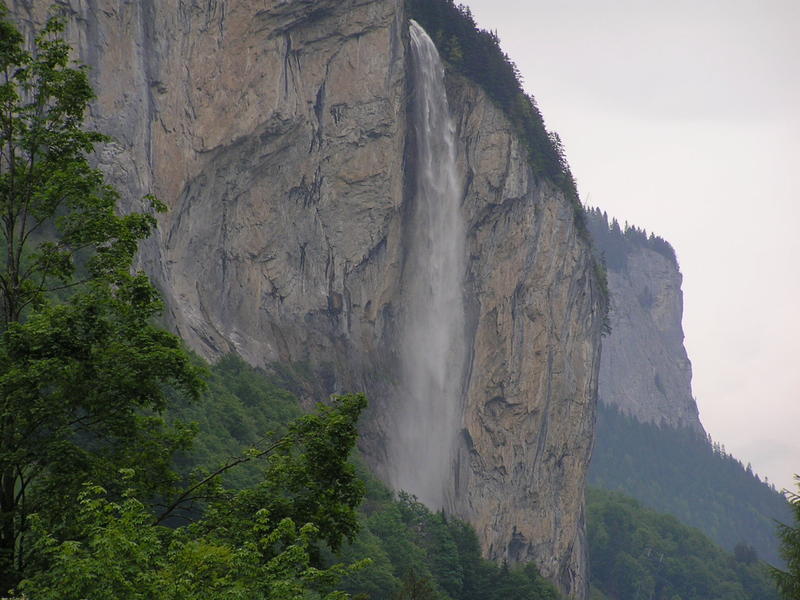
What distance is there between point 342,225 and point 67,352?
56.6 m

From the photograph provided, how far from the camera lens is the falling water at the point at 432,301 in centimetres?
7431

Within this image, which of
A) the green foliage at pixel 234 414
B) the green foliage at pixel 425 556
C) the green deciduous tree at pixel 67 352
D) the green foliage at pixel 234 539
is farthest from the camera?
the green foliage at pixel 425 556

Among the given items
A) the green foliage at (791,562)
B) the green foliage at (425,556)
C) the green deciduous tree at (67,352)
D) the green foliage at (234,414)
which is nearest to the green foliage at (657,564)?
the green foliage at (425,556)

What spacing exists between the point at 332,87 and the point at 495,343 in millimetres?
23224

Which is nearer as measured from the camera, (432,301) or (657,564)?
(432,301)

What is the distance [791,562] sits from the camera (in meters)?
25.0

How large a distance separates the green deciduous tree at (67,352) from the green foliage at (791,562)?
1690cm

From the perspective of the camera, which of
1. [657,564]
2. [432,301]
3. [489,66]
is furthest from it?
[657,564]

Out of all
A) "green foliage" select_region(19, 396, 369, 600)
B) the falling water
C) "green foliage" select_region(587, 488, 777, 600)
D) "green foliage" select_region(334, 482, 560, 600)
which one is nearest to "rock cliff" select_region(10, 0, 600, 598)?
the falling water

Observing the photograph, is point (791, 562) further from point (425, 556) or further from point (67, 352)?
point (425, 556)

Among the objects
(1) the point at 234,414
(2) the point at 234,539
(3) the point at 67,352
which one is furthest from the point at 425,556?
(3) the point at 67,352

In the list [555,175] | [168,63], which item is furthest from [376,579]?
[555,175]

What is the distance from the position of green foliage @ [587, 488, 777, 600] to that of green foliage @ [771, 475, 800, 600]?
321 feet

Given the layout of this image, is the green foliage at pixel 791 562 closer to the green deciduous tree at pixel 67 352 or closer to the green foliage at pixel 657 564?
the green deciduous tree at pixel 67 352
